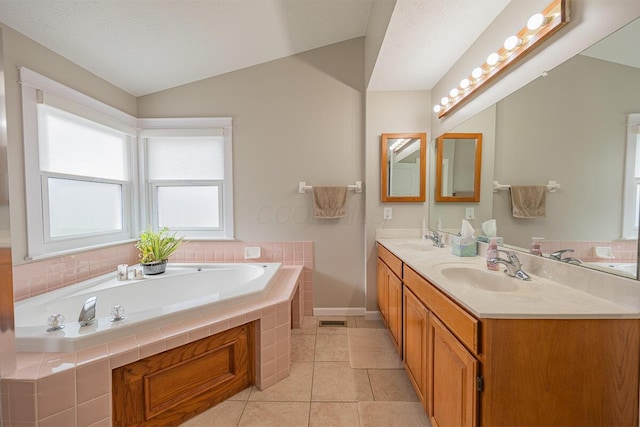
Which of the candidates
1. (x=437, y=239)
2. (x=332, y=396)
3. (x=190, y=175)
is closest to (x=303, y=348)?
(x=332, y=396)

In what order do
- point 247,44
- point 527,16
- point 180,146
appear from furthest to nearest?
point 180,146 < point 247,44 < point 527,16

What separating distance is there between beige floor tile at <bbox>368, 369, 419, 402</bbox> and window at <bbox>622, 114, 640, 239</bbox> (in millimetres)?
1345

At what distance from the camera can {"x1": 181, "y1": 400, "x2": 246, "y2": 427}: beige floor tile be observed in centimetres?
133

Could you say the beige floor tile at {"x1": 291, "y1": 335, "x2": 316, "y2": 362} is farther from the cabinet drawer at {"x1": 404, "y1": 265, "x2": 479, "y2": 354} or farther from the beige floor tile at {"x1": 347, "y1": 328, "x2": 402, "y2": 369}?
the cabinet drawer at {"x1": 404, "y1": 265, "x2": 479, "y2": 354}

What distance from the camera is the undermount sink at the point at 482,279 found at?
123 centimetres

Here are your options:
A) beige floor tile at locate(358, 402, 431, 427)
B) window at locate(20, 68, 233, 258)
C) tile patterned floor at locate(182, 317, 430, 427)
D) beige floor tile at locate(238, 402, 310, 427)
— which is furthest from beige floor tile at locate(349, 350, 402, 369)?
window at locate(20, 68, 233, 258)

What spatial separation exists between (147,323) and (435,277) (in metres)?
1.46

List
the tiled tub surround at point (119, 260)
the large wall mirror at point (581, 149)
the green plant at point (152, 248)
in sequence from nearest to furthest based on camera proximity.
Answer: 1. the large wall mirror at point (581, 149)
2. the tiled tub surround at point (119, 260)
3. the green plant at point (152, 248)

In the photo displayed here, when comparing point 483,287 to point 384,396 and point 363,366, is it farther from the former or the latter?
point 363,366

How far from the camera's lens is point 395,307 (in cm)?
186

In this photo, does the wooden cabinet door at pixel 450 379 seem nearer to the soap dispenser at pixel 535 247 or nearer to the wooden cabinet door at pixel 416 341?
the wooden cabinet door at pixel 416 341

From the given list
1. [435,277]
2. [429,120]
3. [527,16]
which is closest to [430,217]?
[429,120]

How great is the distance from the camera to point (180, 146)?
8.50 feet

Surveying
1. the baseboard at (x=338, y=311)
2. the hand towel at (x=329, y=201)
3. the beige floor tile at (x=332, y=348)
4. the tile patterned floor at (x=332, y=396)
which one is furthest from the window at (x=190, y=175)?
the tile patterned floor at (x=332, y=396)
